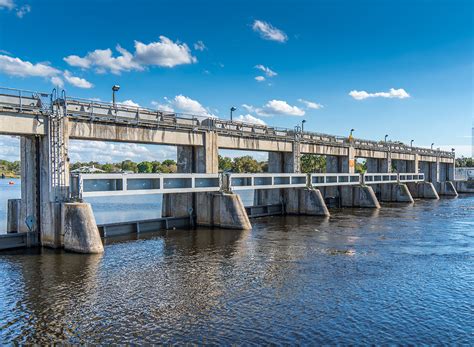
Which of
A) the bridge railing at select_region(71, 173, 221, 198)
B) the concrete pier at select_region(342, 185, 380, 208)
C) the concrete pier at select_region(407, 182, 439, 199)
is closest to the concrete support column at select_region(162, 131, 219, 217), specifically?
the bridge railing at select_region(71, 173, 221, 198)

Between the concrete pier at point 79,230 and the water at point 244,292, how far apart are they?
105 centimetres

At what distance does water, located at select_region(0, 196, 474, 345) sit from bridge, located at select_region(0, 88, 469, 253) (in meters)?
4.33

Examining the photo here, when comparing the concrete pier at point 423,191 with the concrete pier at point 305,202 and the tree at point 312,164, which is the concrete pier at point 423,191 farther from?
the tree at point 312,164

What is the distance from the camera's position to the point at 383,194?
75688mm

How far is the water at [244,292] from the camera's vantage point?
48.6 feet

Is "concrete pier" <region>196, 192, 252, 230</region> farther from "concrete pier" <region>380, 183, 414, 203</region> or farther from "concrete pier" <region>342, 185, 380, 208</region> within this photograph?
"concrete pier" <region>380, 183, 414, 203</region>

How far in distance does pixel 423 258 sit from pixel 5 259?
2677cm

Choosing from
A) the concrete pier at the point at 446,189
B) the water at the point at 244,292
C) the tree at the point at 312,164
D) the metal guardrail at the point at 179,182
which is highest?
the tree at the point at 312,164

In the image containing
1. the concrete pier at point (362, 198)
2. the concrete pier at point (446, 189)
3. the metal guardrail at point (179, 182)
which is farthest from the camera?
the concrete pier at point (446, 189)

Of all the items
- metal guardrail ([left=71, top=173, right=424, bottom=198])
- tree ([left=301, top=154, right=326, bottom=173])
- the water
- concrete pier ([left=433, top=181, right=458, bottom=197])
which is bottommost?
the water

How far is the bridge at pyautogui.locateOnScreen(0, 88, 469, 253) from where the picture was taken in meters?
28.5

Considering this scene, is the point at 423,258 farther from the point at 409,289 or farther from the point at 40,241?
the point at 40,241

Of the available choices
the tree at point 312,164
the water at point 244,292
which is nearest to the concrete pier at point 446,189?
the tree at point 312,164

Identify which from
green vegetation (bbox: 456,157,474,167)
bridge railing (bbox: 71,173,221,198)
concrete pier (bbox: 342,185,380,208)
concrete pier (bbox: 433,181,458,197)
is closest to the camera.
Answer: bridge railing (bbox: 71,173,221,198)
